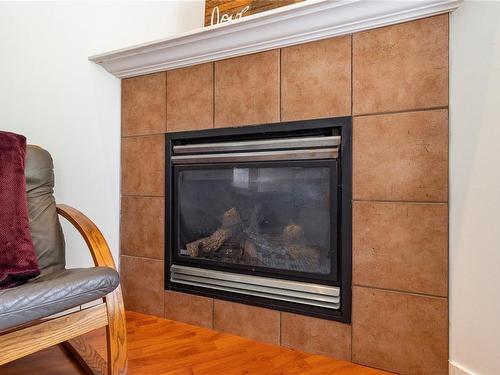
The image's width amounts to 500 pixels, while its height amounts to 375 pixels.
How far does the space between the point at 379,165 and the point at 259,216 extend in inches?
23.0

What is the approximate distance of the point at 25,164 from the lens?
1522 mm

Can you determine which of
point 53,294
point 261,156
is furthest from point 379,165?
point 53,294

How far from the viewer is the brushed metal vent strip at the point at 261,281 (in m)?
1.53

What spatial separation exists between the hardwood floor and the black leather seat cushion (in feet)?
1.44

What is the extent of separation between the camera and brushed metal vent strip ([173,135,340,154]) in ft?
5.00

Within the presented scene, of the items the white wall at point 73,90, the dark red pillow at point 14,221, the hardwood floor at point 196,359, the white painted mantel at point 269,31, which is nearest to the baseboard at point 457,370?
the hardwood floor at point 196,359

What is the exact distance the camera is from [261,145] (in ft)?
5.47

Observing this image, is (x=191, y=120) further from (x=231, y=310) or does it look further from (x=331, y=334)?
(x=331, y=334)

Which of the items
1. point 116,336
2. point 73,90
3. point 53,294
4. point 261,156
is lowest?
point 116,336

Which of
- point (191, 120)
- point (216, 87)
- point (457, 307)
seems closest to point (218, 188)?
point (191, 120)

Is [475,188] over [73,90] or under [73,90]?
under

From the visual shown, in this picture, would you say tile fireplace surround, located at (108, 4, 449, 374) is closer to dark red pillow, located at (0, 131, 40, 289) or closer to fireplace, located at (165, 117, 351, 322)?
fireplace, located at (165, 117, 351, 322)

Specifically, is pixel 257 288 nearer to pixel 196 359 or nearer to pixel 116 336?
pixel 196 359

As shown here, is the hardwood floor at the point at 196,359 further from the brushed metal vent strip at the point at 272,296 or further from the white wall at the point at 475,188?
the white wall at the point at 475,188
